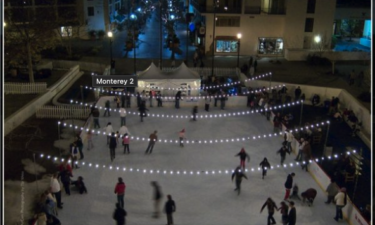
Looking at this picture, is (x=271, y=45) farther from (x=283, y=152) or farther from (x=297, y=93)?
(x=283, y=152)

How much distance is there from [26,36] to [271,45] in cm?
1904

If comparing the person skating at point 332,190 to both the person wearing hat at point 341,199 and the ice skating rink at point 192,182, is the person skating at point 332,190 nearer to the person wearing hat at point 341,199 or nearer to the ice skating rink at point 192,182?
the ice skating rink at point 192,182

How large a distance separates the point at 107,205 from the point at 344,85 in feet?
59.1

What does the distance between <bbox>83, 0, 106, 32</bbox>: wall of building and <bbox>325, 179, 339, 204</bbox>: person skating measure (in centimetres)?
3604

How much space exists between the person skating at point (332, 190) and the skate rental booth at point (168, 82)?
11.9m

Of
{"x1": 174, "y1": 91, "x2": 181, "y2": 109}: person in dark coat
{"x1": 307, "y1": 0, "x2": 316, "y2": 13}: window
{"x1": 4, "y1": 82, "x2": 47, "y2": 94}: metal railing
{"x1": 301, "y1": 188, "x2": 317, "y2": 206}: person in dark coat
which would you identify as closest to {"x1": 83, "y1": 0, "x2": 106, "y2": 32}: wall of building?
{"x1": 307, "y1": 0, "x2": 316, "y2": 13}: window

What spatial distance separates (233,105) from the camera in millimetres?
23969

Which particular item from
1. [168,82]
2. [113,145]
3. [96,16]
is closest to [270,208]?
[113,145]

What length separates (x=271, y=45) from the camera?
36.8m

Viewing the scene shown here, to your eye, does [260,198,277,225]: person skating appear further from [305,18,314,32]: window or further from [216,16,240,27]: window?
[305,18,314,32]: window

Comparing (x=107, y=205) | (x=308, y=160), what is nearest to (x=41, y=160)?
(x=107, y=205)

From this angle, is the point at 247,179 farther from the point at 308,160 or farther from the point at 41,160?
the point at 41,160

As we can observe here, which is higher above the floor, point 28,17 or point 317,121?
point 28,17

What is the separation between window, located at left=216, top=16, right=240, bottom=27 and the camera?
36188 millimetres
